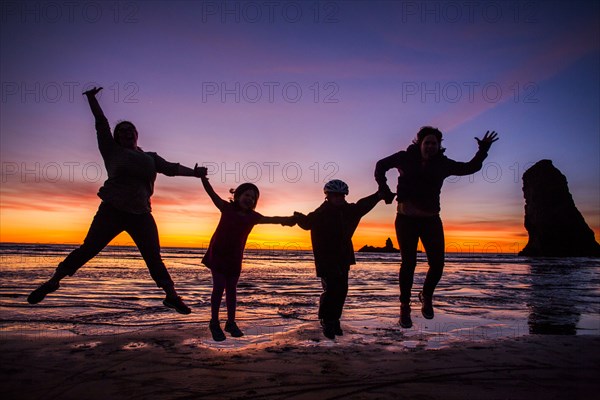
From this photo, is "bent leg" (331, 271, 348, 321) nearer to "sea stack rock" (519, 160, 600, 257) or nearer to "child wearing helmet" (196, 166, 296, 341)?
"child wearing helmet" (196, 166, 296, 341)

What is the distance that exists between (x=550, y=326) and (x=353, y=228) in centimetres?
476

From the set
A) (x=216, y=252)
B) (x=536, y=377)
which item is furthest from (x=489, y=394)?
(x=216, y=252)

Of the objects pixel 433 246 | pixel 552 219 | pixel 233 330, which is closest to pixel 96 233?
pixel 233 330

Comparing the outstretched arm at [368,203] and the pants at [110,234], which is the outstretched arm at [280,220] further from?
the pants at [110,234]

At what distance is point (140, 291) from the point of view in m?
12.2

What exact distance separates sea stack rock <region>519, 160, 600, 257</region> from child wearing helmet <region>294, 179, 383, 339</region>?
93.0m

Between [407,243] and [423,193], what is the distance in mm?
780

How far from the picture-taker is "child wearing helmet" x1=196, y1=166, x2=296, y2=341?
5.62 m

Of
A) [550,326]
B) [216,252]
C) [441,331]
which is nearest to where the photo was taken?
[216,252]

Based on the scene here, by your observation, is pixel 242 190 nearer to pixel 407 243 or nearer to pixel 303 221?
pixel 303 221

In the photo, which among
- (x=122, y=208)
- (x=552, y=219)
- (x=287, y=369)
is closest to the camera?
(x=287, y=369)

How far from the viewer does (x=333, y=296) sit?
5574 millimetres

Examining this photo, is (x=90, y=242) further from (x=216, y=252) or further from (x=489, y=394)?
(x=489, y=394)

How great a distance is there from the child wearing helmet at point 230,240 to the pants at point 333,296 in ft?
3.29
